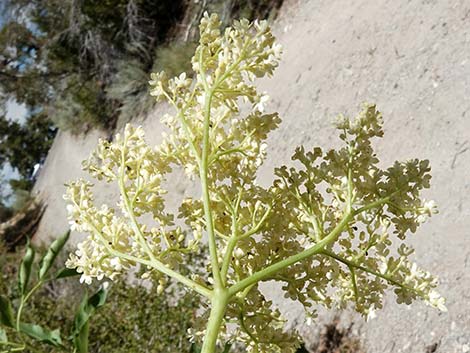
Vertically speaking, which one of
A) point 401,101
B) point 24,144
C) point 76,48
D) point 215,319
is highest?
point 24,144

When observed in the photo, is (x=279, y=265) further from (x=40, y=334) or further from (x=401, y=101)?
(x=401, y=101)

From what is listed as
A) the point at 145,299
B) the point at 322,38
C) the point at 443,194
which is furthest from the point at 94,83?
the point at 443,194

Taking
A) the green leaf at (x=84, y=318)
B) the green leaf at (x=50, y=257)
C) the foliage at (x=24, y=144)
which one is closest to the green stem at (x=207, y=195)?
the green leaf at (x=84, y=318)

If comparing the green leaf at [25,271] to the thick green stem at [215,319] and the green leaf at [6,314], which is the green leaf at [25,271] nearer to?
the green leaf at [6,314]

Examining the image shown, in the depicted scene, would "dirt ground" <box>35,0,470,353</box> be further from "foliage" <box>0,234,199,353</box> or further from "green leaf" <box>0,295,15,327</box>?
"green leaf" <box>0,295,15,327</box>

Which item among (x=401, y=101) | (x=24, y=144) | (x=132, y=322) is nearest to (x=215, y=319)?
(x=132, y=322)

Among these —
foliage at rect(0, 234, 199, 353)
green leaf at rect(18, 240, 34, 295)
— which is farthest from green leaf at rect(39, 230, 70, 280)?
foliage at rect(0, 234, 199, 353)
